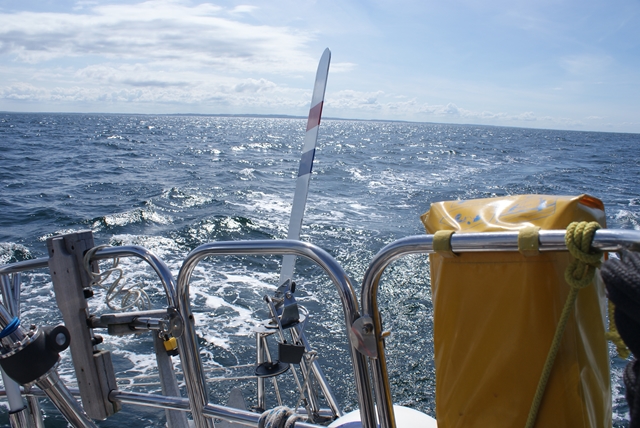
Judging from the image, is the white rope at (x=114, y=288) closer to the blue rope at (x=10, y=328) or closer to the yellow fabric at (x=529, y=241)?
the blue rope at (x=10, y=328)

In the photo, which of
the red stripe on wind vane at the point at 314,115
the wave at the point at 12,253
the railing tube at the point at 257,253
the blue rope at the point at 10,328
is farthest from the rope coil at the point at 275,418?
the wave at the point at 12,253

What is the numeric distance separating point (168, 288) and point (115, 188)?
1709cm

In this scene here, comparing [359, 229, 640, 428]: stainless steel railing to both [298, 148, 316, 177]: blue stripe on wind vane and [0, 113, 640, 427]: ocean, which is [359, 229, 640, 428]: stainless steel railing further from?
[0, 113, 640, 427]: ocean

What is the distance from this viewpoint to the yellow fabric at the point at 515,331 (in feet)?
3.65

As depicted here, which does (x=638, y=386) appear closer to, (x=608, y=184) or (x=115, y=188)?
(x=115, y=188)

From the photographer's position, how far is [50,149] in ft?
103

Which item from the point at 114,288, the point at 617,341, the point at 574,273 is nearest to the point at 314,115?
the point at 114,288

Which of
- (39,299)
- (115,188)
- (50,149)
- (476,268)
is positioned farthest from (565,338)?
(50,149)

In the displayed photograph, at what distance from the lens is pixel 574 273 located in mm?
1016

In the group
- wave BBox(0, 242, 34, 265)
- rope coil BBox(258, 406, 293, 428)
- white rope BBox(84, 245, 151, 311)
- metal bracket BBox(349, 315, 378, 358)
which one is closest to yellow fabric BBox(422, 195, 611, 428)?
metal bracket BBox(349, 315, 378, 358)

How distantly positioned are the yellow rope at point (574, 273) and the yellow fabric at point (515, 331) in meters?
0.03

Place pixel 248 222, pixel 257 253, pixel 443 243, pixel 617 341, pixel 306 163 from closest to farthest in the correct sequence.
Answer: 1. pixel 617 341
2. pixel 443 243
3. pixel 257 253
4. pixel 306 163
5. pixel 248 222

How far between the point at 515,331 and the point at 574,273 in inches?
8.0

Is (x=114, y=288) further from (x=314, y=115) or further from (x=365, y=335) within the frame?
(x=314, y=115)
